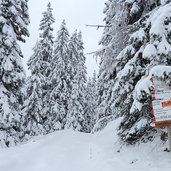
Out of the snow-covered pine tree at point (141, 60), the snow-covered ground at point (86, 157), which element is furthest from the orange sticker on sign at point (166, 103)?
Result: the snow-covered ground at point (86, 157)

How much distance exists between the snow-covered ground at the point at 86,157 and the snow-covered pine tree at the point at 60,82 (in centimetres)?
1931

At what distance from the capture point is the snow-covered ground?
7469mm

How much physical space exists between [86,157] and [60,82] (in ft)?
73.4

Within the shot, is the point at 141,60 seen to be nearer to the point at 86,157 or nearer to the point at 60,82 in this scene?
the point at 86,157

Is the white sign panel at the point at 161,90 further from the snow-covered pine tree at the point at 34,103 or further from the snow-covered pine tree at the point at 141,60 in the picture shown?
the snow-covered pine tree at the point at 34,103

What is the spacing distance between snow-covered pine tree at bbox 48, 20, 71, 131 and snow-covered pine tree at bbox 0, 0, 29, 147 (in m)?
13.3

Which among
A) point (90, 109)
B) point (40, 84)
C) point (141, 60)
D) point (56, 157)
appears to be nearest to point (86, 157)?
point (56, 157)

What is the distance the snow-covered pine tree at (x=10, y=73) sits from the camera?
52.9 ft

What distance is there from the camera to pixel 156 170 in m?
6.72

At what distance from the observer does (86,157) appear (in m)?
9.37

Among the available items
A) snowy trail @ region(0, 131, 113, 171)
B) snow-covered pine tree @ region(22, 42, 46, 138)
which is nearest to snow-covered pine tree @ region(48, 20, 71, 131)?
snow-covered pine tree @ region(22, 42, 46, 138)

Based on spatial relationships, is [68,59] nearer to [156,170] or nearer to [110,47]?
[110,47]

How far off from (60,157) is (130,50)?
165 inches

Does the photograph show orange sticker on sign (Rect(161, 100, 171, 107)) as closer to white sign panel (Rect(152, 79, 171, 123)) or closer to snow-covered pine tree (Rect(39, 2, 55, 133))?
white sign panel (Rect(152, 79, 171, 123))
